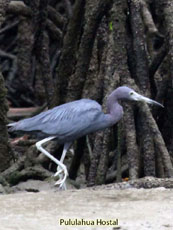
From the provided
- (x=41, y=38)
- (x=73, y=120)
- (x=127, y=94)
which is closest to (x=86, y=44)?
(x=127, y=94)

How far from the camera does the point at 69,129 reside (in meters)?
6.69

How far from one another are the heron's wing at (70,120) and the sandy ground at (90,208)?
30.6 inches

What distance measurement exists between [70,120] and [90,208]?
4.95 feet

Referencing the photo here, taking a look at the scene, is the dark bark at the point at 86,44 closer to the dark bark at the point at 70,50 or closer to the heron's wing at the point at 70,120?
the dark bark at the point at 70,50

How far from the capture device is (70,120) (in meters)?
6.70

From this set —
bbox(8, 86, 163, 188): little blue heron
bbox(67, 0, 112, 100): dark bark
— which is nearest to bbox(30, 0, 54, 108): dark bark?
bbox(67, 0, 112, 100): dark bark

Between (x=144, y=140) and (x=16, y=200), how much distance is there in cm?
193

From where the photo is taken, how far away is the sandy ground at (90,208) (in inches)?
190

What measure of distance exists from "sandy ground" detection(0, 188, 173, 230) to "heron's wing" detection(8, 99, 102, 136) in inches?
30.6

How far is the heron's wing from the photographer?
6688 mm

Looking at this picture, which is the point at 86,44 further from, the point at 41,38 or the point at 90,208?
the point at 90,208

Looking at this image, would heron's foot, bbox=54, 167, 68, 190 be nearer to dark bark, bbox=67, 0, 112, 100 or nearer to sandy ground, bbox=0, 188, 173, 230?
sandy ground, bbox=0, 188, 173, 230

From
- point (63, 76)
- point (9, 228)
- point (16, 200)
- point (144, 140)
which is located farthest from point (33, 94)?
point (9, 228)

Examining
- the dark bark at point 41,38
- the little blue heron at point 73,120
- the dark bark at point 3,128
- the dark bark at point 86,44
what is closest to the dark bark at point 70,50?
the dark bark at point 86,44
